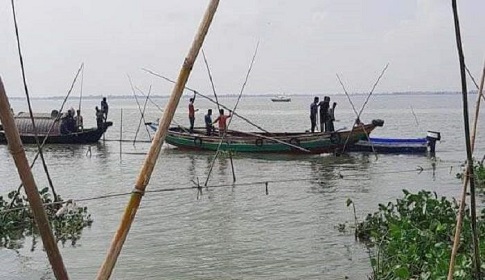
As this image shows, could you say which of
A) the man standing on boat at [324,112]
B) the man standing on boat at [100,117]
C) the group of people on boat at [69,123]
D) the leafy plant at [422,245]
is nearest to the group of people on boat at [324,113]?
the man standing on boat at [324,112]

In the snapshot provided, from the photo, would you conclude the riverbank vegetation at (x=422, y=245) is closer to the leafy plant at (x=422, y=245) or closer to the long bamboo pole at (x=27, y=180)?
the leafy plant at (x=422, y=245)

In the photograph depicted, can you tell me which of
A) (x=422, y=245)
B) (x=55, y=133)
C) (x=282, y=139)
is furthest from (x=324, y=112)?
(x=422, y=245)

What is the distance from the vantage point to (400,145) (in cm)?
2356

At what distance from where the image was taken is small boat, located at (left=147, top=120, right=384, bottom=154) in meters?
22.3

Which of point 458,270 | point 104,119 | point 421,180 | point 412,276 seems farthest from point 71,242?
point 104,119

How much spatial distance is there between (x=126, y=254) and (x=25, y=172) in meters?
8.54

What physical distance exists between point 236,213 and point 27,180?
456 inches

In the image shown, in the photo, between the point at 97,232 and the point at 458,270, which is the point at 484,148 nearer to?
the point at 97,232

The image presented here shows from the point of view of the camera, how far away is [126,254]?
940cm

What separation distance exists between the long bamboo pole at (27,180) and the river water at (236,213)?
3.14 ft

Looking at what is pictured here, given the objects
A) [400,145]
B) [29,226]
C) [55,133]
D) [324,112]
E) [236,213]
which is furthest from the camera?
[55,133]

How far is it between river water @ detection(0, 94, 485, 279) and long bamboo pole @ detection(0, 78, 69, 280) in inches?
37.7

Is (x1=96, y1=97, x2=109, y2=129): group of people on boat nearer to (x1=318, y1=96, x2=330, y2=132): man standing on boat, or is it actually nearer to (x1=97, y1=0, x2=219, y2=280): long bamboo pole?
(x1=318, y1=96, x2=330, y2=132): man standing on boat

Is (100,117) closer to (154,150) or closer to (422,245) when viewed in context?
(422,245)
